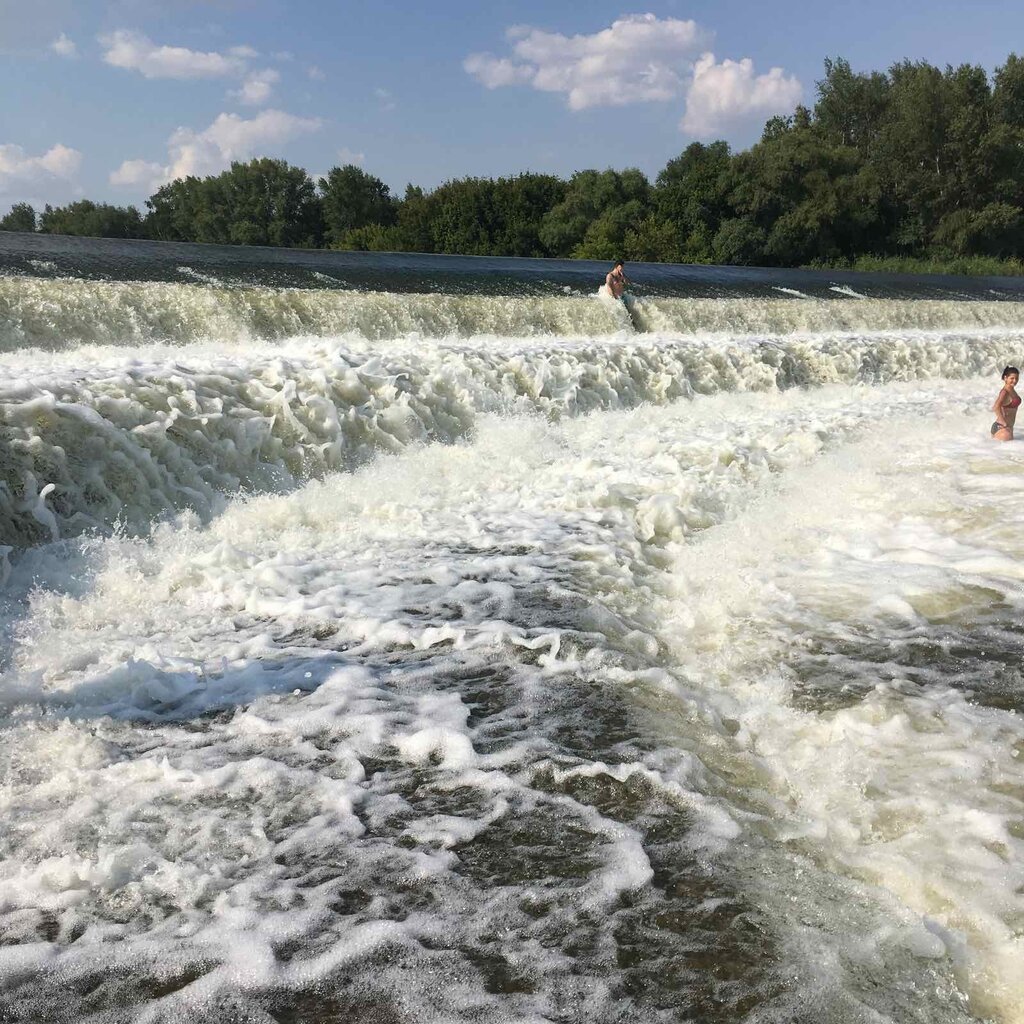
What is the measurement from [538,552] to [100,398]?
3.50 meters

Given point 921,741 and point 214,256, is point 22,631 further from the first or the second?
point 214,256

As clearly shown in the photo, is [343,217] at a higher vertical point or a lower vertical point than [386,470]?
higher

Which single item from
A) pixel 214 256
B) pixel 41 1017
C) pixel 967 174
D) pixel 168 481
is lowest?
pixel 41 1017

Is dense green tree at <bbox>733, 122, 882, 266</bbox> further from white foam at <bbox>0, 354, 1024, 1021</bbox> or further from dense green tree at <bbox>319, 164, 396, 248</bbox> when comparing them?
white foam at <bbox>0, 354, 1024, 1021</bbox>

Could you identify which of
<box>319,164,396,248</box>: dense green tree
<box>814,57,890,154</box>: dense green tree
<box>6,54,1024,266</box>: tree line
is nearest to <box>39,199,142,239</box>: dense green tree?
<box>6,54,1024,266</box>: tree line

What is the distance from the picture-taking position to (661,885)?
2.23 meters

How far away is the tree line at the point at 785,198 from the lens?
4244 cm

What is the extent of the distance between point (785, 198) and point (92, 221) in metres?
45.8

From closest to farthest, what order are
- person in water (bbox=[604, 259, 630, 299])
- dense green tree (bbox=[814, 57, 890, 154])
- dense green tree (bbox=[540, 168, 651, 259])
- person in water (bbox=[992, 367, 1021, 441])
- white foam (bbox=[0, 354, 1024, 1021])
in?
white foam (bbox=[0, 354, 1024, 1021]), person in water (bbox=[992, 367, 1021, 441]), person in water (bbox=[604, 259, 630, 299]), dense green tree (bbox=[540, 168, 651, 259]), dense green tree (bbox=[814, 57, 890, 154])

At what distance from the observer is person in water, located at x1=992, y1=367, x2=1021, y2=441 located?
8.39 meters

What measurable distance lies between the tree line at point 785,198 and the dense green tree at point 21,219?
7596 mm

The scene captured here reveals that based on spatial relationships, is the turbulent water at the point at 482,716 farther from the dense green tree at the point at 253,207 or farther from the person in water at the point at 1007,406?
the dense green tree at the point at 253,207

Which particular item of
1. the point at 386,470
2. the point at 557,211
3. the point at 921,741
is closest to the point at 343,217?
the point at 557,211

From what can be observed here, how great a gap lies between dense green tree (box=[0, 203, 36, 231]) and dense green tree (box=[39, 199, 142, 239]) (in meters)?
2.06
